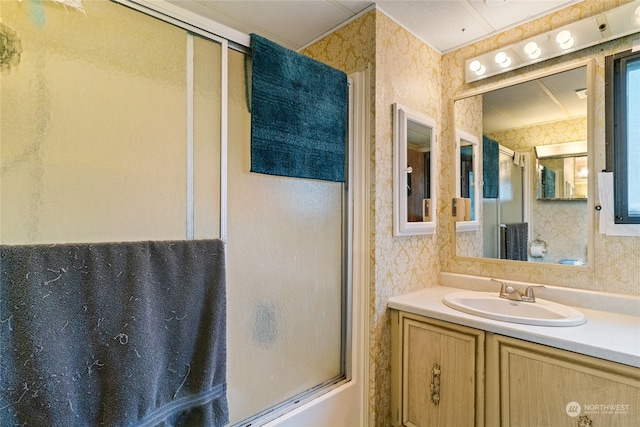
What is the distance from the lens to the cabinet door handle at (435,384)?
4.72 feet

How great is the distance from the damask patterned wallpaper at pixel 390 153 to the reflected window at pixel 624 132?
0.14 feet

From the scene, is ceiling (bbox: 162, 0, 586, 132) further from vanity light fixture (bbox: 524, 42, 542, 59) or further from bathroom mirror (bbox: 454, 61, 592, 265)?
vanity light fixture (bbox: 524, 42, 542, 59)

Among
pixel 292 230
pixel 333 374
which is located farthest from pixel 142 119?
pixel 333 374

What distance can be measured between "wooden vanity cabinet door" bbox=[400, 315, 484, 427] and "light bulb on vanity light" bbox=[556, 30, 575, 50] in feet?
4.89

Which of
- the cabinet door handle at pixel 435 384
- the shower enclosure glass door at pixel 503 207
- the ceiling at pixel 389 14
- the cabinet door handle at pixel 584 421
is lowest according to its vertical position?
the cabinet door handle at pixel 435 384

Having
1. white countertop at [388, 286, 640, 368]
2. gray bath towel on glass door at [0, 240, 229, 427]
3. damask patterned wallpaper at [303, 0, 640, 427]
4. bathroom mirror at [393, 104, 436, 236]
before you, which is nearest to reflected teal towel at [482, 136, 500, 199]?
damask patterned wallpaper at [303, 0, 640, 427]

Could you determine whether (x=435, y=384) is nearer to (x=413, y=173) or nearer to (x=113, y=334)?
(x=413, y=173)

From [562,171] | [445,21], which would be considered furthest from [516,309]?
[445,21]

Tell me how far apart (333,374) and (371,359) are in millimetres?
211

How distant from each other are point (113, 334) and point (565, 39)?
2307 millimetres

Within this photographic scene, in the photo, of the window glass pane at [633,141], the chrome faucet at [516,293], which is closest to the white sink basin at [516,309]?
the chrome faucet at [516,293]

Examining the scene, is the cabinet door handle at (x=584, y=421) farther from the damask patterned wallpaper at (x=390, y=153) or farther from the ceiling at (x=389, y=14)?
the ceiling at (x=389, y=14)

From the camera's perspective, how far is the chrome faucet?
1.52 metres

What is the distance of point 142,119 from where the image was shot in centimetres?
96
